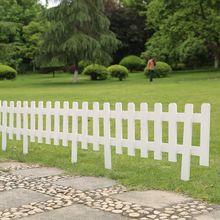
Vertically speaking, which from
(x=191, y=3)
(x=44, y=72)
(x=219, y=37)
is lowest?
(x=44, y=72)

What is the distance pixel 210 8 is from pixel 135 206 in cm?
3228

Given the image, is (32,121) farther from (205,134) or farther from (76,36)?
(76,36)

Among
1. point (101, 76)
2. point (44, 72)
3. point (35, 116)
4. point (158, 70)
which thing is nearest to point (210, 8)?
point (158, 70)

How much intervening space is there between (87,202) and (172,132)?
162 centimetres

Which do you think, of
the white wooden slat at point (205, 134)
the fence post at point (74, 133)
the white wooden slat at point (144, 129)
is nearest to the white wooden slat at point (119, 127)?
the white wooden slat at point (144, 129)

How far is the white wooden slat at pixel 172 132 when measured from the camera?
20.6ft

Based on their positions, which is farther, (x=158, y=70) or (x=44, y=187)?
(x=158, y=70)

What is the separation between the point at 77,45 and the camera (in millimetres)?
32062

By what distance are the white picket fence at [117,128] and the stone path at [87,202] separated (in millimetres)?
719

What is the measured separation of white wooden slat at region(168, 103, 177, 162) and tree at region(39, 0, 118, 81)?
2602 centimetres

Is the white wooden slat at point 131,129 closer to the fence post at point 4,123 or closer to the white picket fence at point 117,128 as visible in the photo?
the white picket fence at point 117,128

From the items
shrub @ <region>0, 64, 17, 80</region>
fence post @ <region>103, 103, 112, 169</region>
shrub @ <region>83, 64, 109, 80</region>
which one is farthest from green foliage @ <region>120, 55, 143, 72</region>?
fence post @ <region>103, 103, 112, 169</region>

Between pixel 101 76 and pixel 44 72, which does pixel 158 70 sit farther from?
pixel 44 72

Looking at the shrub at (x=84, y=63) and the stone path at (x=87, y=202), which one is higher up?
the shrub at (x=84, y=63)
